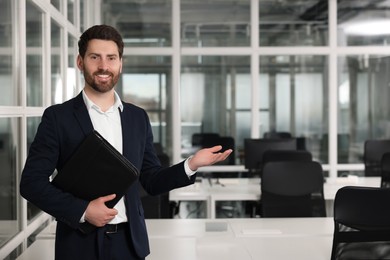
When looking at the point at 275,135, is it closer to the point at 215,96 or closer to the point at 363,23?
the point at 215,96

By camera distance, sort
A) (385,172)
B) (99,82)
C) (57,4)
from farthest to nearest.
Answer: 1. (385,172)
2. (57,4)
3. (99,82)

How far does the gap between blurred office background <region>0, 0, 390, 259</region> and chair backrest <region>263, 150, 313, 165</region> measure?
7.34ft

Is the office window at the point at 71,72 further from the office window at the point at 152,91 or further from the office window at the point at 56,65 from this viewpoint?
the office window at the point at 152,91

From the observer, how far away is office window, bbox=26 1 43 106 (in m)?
3.87

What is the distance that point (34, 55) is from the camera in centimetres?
408

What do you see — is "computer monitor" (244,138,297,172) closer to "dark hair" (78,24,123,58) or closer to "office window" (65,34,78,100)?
"office window" (65,34,78,100)

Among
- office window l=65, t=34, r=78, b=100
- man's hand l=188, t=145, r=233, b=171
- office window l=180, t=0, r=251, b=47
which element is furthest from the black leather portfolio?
office window l=180, t=0, r=251, b=47

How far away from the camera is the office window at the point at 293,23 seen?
7914mm

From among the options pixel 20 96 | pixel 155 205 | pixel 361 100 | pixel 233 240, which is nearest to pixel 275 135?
pixel 361 100

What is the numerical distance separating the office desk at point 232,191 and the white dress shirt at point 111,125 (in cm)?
324

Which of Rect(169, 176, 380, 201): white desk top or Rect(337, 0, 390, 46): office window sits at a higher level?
Rect(337, 0, 390, 46): office window

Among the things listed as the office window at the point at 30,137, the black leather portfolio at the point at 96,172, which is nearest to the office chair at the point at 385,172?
the office window at the point at 30,137

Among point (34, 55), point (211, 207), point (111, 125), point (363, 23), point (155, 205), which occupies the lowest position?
point (211, 207)

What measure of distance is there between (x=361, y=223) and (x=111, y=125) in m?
1.36
